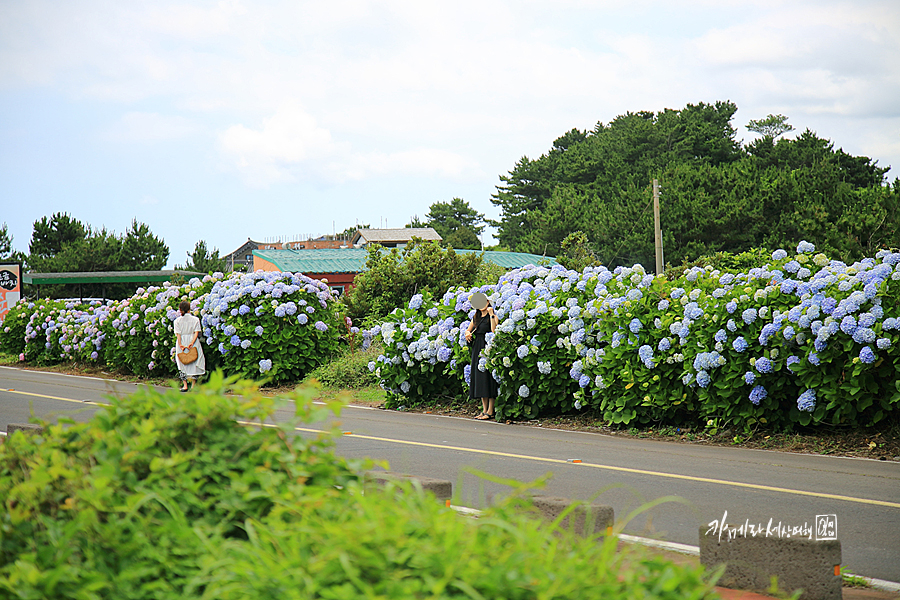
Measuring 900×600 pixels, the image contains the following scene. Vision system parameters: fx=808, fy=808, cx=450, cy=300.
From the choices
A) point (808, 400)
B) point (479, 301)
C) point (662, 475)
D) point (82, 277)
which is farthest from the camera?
point (82, 277)

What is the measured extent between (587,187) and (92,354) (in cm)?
5659

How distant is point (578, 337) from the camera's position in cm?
1081

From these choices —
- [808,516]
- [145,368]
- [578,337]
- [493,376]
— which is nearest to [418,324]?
[493,376]

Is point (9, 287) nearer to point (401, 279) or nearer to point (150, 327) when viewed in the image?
point (150, 327)

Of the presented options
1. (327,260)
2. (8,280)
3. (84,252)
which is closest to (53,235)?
(84,252)

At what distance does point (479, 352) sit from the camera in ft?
39.2

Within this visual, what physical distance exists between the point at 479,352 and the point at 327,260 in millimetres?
48190

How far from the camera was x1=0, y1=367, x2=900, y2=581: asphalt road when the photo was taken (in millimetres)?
5734

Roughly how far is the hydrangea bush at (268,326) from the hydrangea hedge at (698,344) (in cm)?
427

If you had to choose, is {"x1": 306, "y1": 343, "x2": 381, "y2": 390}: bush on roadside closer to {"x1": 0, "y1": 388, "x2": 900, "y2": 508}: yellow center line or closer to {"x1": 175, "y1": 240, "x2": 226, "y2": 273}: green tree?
{"x1": 0, "y1": 388, "x2": 900, "y2": 508}: yellow center line

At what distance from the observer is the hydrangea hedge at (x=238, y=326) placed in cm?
1659

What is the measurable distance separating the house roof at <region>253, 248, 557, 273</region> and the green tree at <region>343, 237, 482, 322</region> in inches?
1252

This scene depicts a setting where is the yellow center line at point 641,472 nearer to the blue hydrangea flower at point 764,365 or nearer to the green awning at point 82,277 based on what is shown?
the blue hydrangea flower at point 764,365

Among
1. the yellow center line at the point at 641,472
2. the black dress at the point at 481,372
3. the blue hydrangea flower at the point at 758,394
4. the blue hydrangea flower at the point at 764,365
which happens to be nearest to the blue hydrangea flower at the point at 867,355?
the blue hydrangea flower at the point at 764,365
